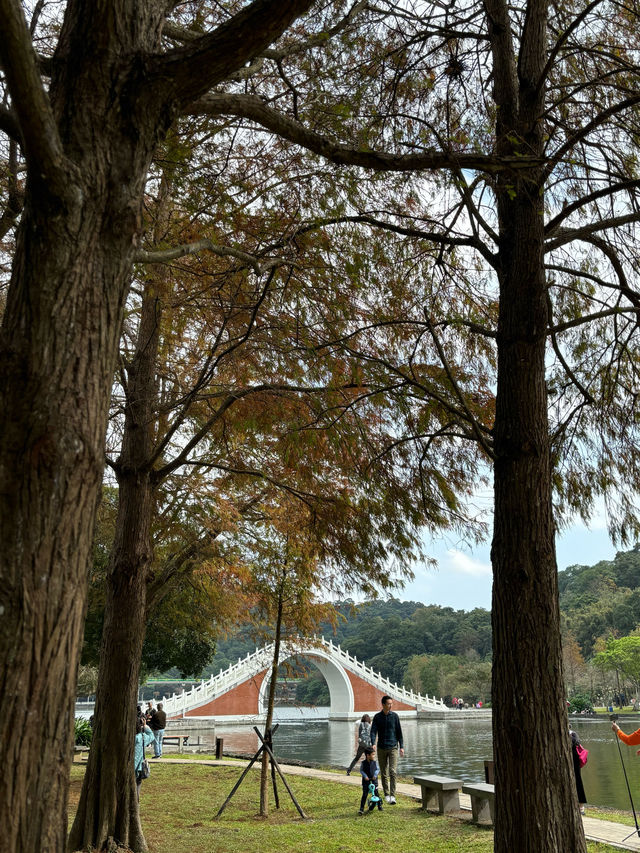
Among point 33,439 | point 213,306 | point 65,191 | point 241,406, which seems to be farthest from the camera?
point 241,406

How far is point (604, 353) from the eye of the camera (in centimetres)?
588

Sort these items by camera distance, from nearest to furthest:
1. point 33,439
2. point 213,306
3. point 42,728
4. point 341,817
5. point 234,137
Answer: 1. point 42,728
2. point 33,439
3. point 234,137
4. point 213,306
5. point 341,817

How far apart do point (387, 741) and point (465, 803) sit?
1.15 m

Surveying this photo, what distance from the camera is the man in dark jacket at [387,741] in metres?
8.70

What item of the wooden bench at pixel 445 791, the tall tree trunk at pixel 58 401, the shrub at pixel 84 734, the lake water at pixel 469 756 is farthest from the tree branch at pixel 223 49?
the shrub at pixel 84 734

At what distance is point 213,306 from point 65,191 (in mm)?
4058

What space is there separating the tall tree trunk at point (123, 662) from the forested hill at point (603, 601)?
47023 millimetres

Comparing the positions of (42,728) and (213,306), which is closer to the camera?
(42,728)

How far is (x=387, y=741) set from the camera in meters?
8.70

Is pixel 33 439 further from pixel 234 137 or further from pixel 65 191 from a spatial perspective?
pixel 234 137

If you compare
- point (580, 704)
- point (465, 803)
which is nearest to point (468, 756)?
point (465, 803)

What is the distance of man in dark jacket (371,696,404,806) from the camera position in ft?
28.5

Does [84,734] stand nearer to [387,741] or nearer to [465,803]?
[387,741]

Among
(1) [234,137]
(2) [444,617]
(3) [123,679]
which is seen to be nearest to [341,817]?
(3) [123,679]
